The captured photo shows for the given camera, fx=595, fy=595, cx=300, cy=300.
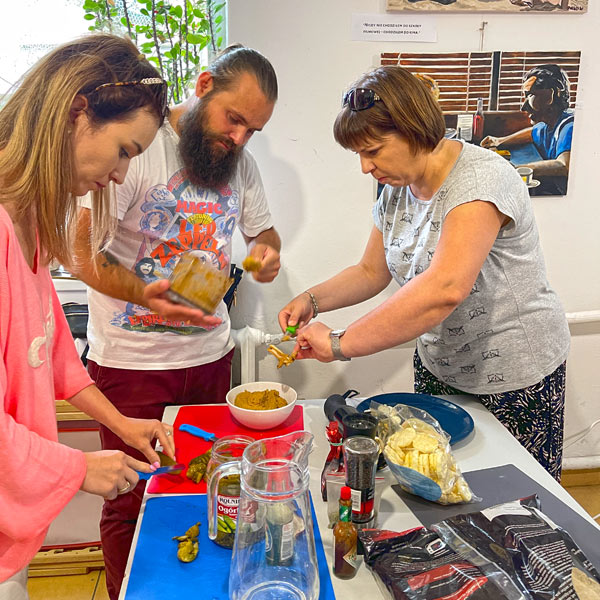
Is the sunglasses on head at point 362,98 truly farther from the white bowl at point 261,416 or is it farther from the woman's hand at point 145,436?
the woman's hand at point 145,436

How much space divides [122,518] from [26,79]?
1158 millimetres

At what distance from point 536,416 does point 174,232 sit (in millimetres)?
1054

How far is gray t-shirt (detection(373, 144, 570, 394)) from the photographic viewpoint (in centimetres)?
138

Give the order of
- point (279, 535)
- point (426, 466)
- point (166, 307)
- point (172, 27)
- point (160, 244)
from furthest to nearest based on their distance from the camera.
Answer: point (172, 27), point (160, 244), point (166, 307), point (426, 466), point (279, 535)

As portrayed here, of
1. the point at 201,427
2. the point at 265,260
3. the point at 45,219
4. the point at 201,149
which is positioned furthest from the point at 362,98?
the point at 201,427

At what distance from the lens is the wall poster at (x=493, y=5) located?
80.4 inches

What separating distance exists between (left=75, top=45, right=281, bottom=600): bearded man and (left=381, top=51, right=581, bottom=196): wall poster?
80cm

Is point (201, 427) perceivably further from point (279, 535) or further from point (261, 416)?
point (279, 535)

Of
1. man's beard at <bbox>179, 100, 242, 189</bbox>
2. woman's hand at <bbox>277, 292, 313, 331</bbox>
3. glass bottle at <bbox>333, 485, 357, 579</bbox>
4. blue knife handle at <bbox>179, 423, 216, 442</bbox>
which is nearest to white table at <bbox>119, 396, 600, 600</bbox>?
glass bottle at <bbox>333, 485, 357, 579</bbox>

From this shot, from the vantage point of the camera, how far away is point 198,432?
1383 mm

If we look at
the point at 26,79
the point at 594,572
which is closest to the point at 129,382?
the point at 26,79

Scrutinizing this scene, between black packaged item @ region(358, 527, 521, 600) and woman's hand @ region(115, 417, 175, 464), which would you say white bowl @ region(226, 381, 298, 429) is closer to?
woman's hand @ region(115, 417, 175, 464)

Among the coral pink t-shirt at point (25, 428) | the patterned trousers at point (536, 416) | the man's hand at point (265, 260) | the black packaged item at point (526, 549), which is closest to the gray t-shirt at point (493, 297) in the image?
the patterned trousers at point (536, 416)

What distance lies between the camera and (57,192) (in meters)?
0.92
